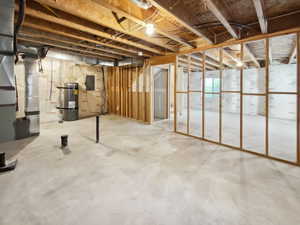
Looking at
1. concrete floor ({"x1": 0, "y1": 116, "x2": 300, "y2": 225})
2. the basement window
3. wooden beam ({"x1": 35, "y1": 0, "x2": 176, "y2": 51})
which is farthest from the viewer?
the basement window

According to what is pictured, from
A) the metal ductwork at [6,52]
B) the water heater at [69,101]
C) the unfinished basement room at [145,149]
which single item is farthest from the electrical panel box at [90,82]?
the metal ductwork at [6,52]

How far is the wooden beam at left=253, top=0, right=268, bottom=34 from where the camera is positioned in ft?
6.68

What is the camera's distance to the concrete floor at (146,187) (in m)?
1.61

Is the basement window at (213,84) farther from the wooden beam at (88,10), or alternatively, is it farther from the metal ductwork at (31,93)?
the metal ductwork at (31,93)

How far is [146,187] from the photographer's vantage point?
2109 mm

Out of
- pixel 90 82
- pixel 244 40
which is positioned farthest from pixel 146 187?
pixel 90 82

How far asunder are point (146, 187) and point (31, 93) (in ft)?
13.4

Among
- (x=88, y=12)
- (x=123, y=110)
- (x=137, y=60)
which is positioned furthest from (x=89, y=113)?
(x=88, y=12)

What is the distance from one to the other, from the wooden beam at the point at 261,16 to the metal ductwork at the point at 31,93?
4.94 meters

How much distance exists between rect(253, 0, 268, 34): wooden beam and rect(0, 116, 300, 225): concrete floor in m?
2.33

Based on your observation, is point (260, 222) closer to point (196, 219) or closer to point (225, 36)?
point (196, 219)

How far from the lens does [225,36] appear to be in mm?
3568

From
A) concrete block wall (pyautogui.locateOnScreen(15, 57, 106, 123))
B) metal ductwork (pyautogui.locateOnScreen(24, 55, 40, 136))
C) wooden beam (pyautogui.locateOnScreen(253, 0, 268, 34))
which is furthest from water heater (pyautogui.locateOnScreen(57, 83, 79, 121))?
wooden beam (pyautogui.locateOnScreen(253, 0, 268, 34))

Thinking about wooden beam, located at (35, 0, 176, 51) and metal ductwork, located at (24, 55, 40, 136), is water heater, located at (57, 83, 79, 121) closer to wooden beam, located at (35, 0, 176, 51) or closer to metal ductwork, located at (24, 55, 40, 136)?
metal ductwork, located at (24, 55, 40, 136)
